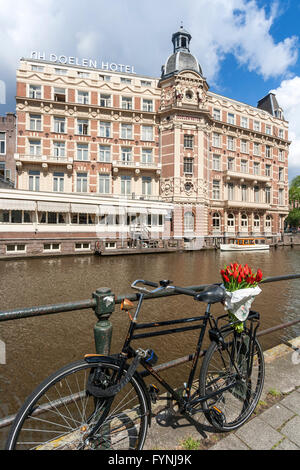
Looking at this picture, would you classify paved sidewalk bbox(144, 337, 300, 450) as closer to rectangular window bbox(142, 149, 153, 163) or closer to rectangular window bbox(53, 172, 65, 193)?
rectangular window bbox(53, 172, 65, 193)

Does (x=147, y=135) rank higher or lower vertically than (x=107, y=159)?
higher

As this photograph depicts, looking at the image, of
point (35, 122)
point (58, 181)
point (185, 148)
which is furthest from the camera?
point (185, 148)

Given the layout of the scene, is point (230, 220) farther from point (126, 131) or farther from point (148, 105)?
point (148, 105)

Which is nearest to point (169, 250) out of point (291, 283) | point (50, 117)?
point (291, 283)

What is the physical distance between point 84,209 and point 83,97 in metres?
14.0

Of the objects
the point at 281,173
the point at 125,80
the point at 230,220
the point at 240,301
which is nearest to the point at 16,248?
the point at 240,301

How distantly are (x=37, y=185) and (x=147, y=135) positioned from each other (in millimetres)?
13853

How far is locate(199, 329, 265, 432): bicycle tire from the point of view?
1.82m

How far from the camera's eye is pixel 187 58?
29.1 metres

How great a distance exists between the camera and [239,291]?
203cm

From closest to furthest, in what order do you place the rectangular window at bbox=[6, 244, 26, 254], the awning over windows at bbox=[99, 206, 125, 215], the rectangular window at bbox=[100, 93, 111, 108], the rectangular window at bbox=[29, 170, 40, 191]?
the rectangular window at bbox=[6, 244, 26, 254]
the awning over windows at bbox=[99, 206, 125, 215]
the rectangular window at bbox=[29, 170, 40, 191]
the rectangular window at bbox=[100, 93, 111, 108]

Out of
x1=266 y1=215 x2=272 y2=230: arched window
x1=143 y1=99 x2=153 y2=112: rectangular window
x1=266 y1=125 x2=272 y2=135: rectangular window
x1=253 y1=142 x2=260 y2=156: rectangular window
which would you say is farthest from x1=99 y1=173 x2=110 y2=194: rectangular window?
x1=266 y1=125 x2=272 y2=135: rectangular window

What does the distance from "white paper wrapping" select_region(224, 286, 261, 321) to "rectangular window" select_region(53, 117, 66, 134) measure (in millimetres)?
28319

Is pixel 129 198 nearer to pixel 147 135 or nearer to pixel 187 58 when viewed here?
pixel 147 135
